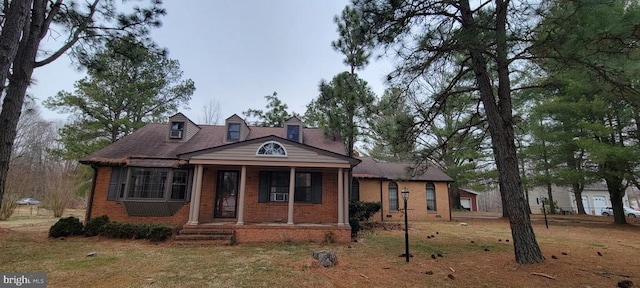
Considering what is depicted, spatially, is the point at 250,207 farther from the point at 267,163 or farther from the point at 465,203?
the point at 465,203

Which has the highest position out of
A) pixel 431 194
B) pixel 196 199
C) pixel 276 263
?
pixel 431 194

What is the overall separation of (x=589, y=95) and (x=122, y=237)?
21.7 meters

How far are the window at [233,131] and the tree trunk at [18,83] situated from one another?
838 cm

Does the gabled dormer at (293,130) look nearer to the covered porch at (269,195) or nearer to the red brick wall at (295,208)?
the covered porch at (269,195)

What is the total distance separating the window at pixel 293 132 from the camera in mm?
13641

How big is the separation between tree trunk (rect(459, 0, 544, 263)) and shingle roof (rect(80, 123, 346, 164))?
690 cm

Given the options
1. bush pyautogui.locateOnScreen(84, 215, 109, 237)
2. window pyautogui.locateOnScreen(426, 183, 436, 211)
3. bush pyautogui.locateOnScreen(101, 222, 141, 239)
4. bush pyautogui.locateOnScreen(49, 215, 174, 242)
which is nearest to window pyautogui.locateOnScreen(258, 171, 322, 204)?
bush pyautogui.locateOnScreen(49, 215, 174, 242)

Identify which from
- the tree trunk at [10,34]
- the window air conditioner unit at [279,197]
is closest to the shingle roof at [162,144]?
the window air conditioner unit at [279,197]

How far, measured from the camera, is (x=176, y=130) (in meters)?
13.5

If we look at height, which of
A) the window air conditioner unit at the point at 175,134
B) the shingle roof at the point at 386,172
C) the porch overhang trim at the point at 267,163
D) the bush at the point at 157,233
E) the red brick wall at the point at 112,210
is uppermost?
the window air conditioner unit at the point at 175,134

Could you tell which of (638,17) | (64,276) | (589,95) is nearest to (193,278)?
(64,276)

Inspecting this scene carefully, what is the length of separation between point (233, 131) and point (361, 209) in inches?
285

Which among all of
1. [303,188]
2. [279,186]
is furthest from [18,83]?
[303,188]

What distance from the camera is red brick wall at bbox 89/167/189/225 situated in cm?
1112
